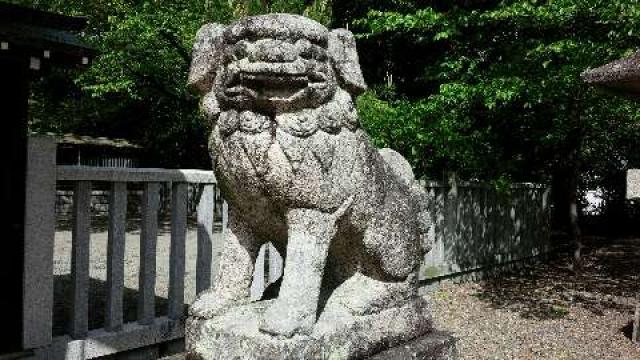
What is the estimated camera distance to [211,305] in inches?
104

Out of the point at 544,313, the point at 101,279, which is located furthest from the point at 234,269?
the point at 101,279

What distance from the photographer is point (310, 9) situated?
299 inches

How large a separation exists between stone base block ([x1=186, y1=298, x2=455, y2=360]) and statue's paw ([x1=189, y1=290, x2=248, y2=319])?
0.12ft

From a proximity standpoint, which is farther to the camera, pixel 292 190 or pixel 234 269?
pixel 234 269

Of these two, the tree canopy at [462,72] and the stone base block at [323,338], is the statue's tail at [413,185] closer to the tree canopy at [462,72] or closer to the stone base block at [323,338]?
the stone base block at [323,338]

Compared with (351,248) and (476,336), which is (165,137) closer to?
(476,336)

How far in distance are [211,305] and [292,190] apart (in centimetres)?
66

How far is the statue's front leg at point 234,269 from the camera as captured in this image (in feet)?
8.80

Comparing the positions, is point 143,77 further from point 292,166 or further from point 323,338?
point 323,338

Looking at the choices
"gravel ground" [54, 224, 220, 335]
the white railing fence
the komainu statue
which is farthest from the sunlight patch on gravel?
the komainu statue

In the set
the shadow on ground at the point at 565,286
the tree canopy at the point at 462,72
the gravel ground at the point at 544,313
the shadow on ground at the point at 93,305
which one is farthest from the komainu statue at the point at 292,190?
the shadow on ground at the point at 565,286

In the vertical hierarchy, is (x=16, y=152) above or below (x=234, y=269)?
above

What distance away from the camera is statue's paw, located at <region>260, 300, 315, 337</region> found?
2.32 metres

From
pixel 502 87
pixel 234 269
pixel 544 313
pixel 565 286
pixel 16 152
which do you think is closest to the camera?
pixel 234 269
